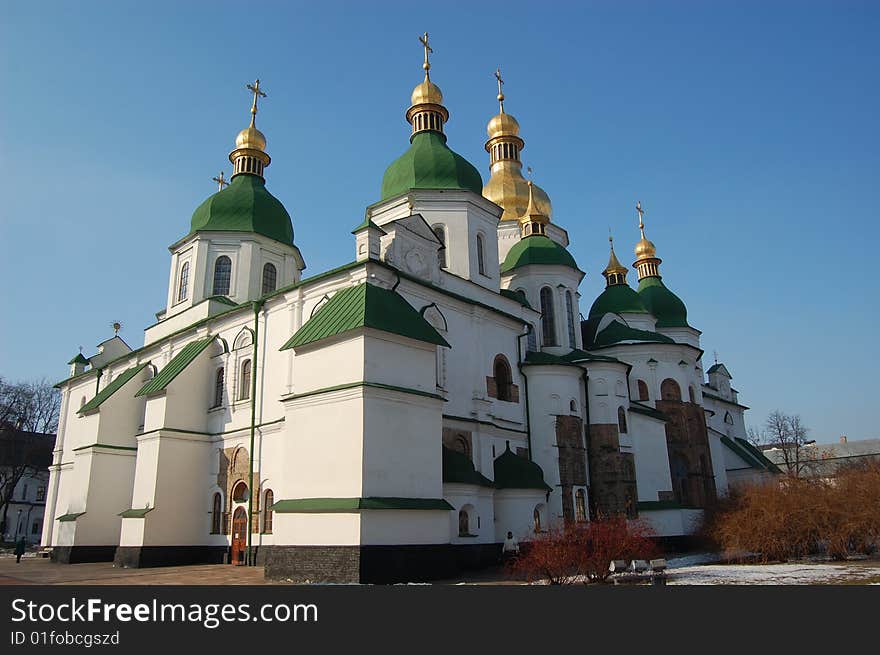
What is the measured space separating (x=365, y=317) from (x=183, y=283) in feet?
49.6

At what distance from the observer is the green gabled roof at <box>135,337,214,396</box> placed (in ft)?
73.5

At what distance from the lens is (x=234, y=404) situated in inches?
859

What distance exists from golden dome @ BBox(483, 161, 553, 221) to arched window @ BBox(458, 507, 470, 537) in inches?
764

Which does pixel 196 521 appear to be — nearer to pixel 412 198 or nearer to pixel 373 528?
pixel 373 528

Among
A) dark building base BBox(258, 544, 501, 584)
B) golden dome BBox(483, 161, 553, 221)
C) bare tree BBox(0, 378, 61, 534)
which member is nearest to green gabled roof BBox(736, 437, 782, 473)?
golden dome BBox(483, 161, 553, 221)

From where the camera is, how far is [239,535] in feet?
67.3

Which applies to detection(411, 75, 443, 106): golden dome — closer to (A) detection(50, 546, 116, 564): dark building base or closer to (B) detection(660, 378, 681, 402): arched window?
(B) detection(660, 378, 681, 402): arched window

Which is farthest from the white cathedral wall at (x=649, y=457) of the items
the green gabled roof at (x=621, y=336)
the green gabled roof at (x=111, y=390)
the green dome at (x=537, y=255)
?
the green gabled roof at (x=111, y=390)

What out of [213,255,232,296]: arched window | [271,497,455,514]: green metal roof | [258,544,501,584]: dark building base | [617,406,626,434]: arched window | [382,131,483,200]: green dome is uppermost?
[382,131,483,200]: green dome

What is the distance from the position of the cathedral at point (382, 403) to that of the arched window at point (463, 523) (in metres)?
0.06

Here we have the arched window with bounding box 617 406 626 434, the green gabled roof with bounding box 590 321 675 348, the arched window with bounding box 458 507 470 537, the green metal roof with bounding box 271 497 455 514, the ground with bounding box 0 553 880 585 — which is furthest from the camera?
the green gabled roof with bounding box 590 321 675 348

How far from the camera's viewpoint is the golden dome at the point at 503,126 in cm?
3669

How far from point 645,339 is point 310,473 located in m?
18.8
